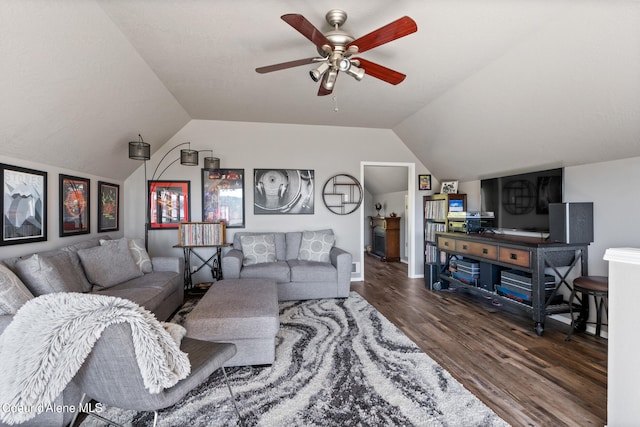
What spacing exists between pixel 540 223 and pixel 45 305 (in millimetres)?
4142

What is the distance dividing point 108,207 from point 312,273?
2779mm

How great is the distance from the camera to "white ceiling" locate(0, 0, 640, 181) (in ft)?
6.53

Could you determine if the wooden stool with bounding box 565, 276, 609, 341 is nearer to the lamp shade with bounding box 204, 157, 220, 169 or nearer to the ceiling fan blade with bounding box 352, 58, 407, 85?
the ceiling fan blade with bounding box 352, 58, 407, 85

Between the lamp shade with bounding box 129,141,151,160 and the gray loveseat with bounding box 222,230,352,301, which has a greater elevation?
the lamp shade with bounding box 129,141,151,160

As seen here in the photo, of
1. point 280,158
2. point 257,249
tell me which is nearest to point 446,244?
point 257,249

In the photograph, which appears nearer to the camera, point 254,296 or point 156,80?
point 254,296

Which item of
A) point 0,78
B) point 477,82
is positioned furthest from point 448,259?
point 0,78

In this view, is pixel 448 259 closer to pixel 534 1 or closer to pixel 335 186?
pixel 335 186

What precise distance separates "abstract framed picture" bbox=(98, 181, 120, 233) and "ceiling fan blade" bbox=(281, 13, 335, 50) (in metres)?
3.35

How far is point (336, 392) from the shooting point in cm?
198

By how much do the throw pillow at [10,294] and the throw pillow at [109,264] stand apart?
0.95 metres

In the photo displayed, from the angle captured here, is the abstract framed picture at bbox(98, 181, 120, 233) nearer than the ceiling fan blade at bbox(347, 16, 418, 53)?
No

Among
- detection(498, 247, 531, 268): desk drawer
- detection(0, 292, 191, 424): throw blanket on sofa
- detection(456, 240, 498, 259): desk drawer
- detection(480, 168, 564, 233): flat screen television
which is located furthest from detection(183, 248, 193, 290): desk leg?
detection(480, 168, 564, 233): flat screen television

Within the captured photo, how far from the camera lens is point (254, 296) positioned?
262cm
